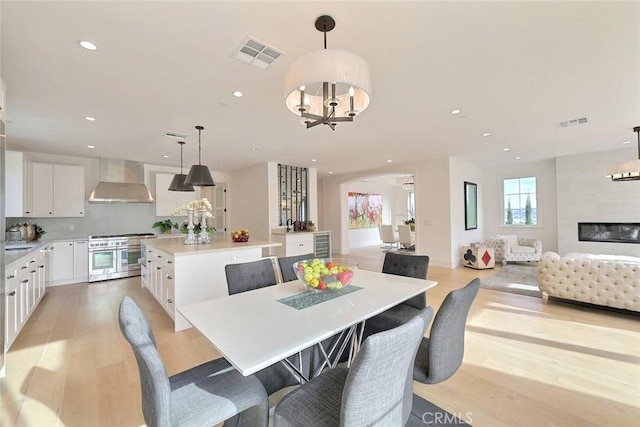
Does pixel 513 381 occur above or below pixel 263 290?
below

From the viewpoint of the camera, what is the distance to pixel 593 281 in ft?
11.3

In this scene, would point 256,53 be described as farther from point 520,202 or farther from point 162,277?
point 520,202

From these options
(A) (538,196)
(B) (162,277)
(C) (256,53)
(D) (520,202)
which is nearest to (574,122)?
(A) (538,196)

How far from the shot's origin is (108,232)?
6.06 m

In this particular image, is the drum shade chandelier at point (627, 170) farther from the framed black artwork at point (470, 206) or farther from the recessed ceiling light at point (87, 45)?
the recessed ceiling light at point (87, 45)

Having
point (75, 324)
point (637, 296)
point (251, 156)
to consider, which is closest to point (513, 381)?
point (637, 296)

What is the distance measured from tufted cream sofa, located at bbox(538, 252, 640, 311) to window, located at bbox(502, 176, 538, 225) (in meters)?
4.47

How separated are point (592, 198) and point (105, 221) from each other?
1128 cm

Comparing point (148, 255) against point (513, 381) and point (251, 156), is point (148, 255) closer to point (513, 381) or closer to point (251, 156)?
point (251, 156)

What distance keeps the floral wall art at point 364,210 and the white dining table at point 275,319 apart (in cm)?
837

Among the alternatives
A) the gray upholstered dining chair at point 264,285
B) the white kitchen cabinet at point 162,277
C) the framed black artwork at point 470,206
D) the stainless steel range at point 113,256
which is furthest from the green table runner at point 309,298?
the framed black artwork at point 470,206

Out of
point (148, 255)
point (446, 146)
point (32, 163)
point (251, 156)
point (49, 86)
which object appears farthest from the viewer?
point (251, 156)

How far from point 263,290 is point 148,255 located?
329 centimetres

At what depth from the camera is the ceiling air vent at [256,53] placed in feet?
6.73
